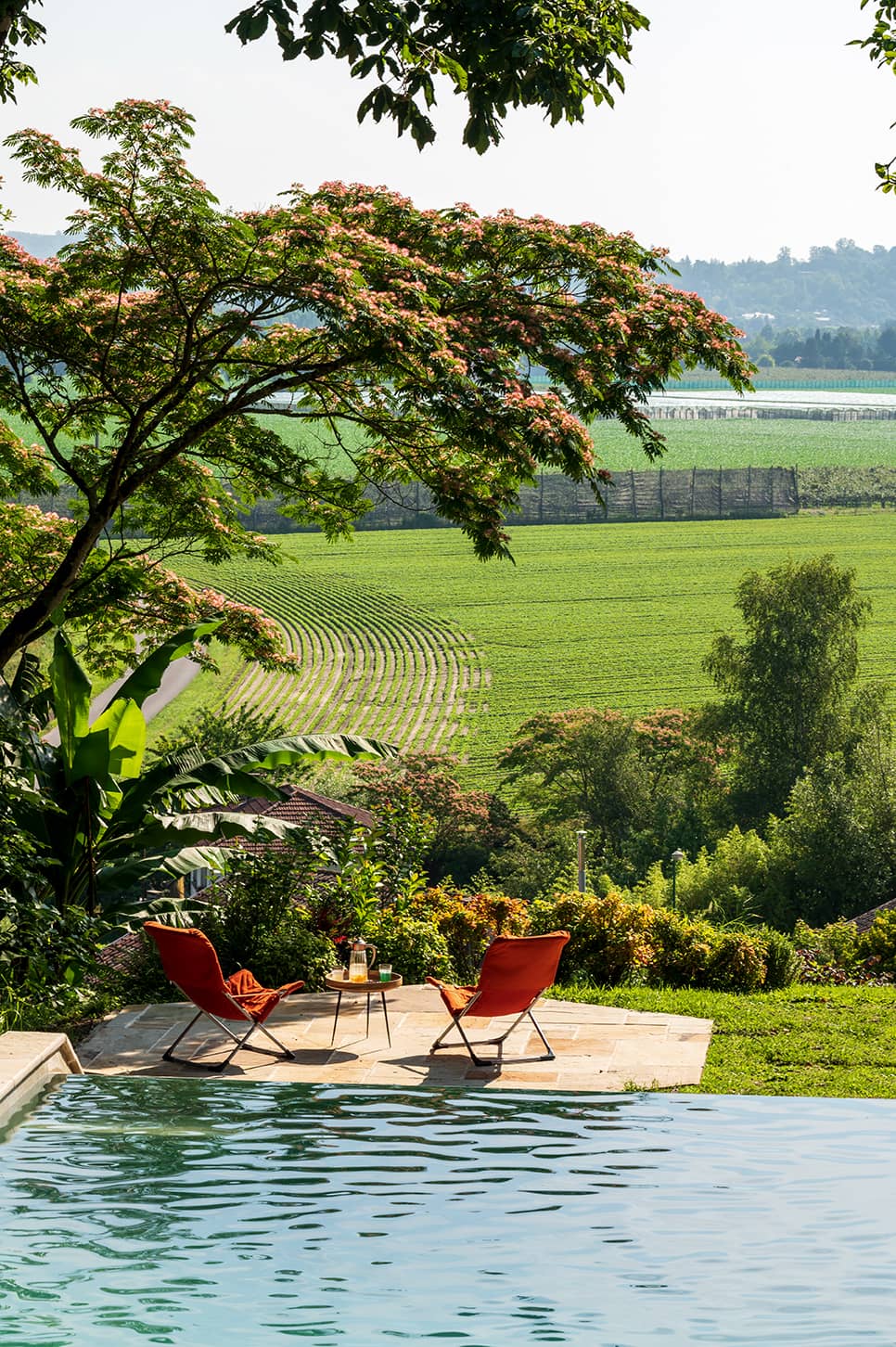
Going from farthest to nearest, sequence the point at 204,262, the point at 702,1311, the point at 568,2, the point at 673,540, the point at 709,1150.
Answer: the point at 673,540
the point at 204,262
the point at 568,2
the point at 709,1150
the point at 702,1311

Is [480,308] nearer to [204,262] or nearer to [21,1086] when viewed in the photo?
[204,262]

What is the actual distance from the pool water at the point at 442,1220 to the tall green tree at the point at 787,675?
47102 millimetres

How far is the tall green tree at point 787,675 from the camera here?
2044 inches

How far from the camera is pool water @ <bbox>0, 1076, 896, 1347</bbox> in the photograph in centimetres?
389

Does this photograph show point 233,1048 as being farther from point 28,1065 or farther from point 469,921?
point 469,921

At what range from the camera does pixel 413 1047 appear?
7.55 metres

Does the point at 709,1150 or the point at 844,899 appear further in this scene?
the point at 844,899

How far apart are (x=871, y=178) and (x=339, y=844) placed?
6.12m

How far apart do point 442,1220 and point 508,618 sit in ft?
239

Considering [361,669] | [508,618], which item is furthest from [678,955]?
[508,618]

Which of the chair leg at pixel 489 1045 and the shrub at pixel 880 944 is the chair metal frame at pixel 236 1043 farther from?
the shrub at pixel 880 944

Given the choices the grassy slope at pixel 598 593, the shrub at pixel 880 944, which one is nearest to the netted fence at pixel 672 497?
the grassy slope at pixel 598 593

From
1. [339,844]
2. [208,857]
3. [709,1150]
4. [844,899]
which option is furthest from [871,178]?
[844,899]

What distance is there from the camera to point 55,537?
39.3 feet
